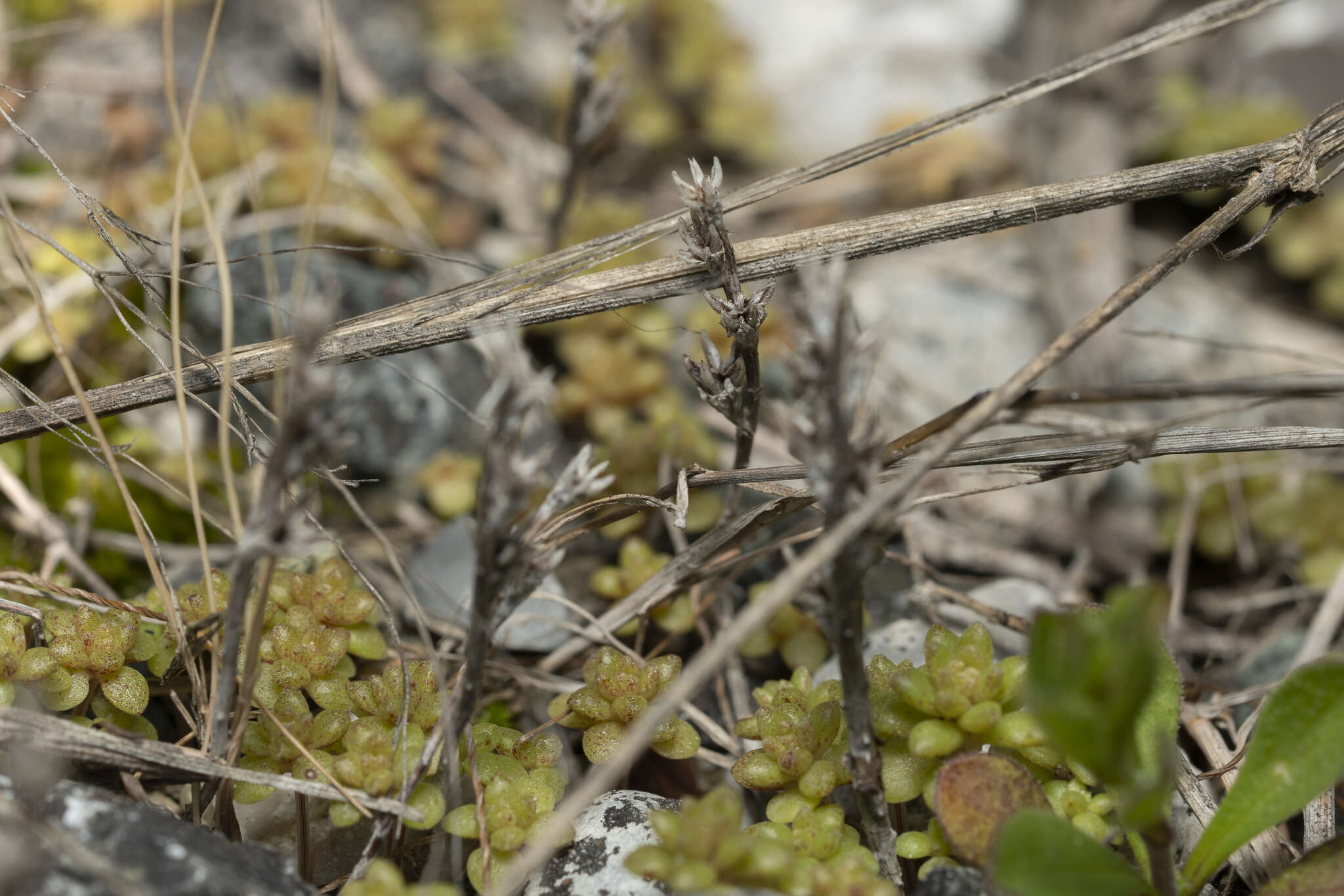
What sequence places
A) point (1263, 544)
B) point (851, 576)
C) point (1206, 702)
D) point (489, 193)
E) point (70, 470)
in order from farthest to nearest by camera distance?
point (489, 193), point (1263, 544), point (70, 470), point (1206, 702), point (851, 576)

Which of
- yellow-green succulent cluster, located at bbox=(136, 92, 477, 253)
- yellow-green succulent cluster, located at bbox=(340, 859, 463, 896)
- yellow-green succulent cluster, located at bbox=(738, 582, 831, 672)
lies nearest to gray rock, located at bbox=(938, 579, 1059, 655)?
yellow-green succulent cluster, located at bbox=(738, 582, 831, 672)

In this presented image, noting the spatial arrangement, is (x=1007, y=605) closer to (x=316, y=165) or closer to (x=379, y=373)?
(x=379, y=373)

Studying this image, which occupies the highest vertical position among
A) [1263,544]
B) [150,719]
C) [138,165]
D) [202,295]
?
[138,165]

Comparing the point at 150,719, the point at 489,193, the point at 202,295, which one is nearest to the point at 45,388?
the point at 202,295

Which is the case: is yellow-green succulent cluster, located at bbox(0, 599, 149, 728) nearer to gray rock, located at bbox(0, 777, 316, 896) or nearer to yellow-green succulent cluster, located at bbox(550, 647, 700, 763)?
gray rock, located at bbox(0, 777, 316, 896)

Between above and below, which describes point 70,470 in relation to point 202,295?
below

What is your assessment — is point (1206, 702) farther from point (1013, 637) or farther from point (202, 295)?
point (202, 295)

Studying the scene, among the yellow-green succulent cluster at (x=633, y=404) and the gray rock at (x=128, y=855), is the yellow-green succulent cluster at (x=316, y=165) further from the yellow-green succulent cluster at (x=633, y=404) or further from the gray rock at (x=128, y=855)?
the gray rock at (x=128, y=855)

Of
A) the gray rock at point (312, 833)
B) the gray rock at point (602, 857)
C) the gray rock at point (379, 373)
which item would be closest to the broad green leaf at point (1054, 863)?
the gray rock at point (602, 857)
